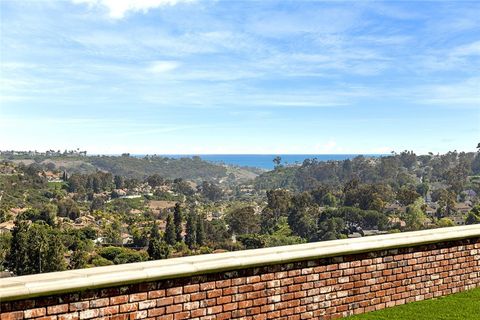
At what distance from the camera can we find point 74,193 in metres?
82.6

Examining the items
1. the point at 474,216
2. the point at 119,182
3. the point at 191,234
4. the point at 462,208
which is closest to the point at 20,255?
the point at 191,234

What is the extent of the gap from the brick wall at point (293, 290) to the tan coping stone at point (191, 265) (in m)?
0.09

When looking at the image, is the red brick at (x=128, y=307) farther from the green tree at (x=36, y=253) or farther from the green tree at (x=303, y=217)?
the green tree at (x=303, y=217)

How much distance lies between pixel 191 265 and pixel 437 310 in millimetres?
3280

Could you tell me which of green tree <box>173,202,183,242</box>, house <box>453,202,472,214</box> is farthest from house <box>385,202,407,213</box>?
green tree <box>173,202,183,242</box>

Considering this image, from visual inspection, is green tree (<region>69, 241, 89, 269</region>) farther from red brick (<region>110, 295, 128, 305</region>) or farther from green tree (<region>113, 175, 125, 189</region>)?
red brick (<region>110, 295, 128, 305</region>)

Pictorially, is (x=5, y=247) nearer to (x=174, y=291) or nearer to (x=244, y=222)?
(x=244, y=222)

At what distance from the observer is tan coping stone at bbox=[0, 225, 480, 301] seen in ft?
13.6

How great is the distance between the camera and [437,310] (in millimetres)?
6328

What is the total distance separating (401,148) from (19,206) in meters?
95.8

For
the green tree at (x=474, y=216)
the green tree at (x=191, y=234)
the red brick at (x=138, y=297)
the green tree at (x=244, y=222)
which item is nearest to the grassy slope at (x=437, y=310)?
the red brick at (x=138, y=297)

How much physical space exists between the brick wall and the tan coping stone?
0.29 feet

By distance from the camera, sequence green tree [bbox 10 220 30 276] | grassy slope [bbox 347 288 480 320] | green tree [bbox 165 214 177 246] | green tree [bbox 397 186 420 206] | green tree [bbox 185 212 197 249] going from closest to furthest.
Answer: grassy slope [bbox 347 288 480 320], green tree [bbox 10 220 30 276], green tree [bbox 165 214 177 246], green tree [bbox 185 212 197 249], green tree [bbox 397 186 420 206]

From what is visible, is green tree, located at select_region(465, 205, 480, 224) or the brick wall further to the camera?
green tree, located at select_region(465, 205, 480, 224)
